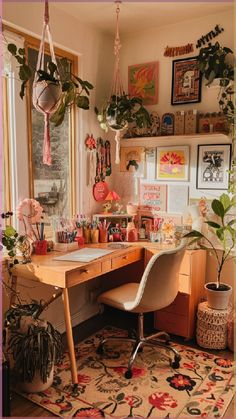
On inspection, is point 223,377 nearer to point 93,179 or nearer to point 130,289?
point 130,289

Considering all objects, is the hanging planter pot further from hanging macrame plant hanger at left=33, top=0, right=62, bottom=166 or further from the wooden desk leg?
the wooden desk leg

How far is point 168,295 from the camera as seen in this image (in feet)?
7.84

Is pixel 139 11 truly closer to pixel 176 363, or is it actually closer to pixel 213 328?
pixel 213 328

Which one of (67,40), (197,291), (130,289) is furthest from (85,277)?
(67,40)

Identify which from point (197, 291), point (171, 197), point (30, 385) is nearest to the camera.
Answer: point (30, 385)

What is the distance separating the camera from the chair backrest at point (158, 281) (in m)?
2.21

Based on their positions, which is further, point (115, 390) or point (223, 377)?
point (223, 377)

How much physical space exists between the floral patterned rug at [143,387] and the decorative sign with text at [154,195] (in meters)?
1.22

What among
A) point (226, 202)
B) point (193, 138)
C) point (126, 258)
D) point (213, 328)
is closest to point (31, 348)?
point (126, 258)

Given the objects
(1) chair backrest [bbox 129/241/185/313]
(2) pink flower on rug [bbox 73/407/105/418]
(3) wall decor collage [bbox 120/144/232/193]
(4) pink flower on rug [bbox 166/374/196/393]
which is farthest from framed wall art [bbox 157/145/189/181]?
(2) pink flower on rug [bbox 73/407/105/418]

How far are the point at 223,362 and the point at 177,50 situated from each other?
250 centimetres

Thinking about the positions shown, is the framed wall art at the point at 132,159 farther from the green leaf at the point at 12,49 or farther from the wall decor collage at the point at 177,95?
the green leaf at the point at 12,49

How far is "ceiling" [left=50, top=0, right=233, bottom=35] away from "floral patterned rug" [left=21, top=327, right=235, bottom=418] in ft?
8.48

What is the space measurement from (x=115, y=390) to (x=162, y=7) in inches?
107
